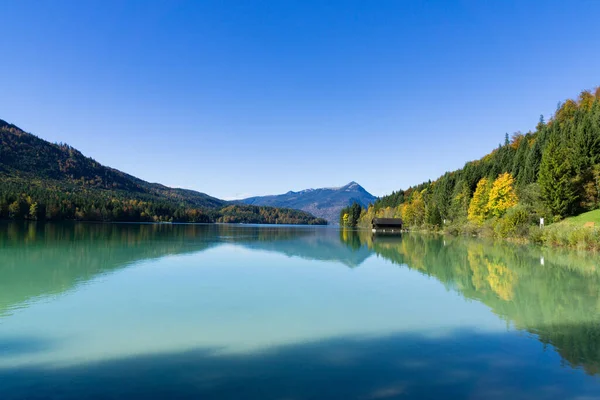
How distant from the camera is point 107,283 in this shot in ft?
55.1

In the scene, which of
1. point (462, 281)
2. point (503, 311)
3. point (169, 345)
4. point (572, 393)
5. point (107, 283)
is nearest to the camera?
point (572, 393)

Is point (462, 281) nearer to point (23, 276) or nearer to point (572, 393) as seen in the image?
point (572, 393)

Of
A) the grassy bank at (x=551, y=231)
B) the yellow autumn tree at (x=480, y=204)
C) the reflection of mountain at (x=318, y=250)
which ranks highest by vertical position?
the yellow autumn tree at (x=480, y=204)

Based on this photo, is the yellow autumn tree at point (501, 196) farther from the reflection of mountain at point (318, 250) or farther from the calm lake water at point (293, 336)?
the calm lake water at point (293, 336)

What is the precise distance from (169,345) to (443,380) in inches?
234

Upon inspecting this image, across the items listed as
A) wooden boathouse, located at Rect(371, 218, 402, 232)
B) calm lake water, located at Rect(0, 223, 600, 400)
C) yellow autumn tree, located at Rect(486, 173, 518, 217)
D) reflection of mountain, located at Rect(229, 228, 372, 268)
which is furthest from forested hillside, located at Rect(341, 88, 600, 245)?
calm lake water, located at Rect(0, 223, 600, 400)

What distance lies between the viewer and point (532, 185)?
5047 cm

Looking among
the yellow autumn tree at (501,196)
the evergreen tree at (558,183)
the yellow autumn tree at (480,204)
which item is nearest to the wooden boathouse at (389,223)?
the yellow autumn tree at (480,204)

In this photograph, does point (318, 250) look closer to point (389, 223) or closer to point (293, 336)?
point (293, 336)

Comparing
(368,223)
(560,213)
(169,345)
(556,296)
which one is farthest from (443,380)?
(368,223)

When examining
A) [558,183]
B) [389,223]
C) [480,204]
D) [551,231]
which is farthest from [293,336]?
[389,223]

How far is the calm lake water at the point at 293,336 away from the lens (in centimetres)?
665

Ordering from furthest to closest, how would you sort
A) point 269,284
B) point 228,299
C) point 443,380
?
point 269,284, point 228,299, point 443,380

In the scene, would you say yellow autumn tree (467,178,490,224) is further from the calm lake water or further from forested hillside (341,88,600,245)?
the calm lake water
